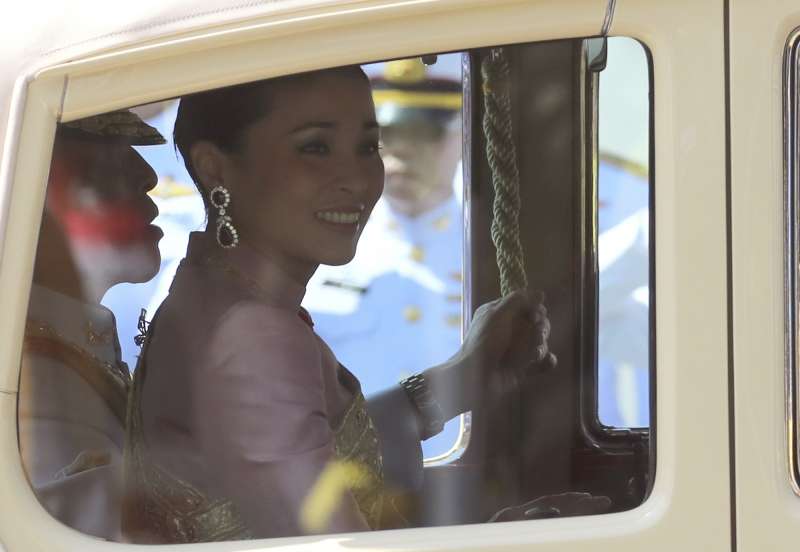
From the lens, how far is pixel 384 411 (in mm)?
1839

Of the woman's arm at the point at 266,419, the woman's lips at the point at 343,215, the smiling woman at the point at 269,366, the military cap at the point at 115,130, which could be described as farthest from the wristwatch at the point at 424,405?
the military cap at the point at 115,130

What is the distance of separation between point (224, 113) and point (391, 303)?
314 millimetres

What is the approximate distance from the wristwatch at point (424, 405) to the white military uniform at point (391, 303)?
13 millimetres

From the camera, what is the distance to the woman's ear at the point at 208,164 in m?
1.84

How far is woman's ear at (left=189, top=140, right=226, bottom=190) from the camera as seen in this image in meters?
1.84

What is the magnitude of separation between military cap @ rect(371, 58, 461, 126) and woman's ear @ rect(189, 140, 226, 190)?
0.21m

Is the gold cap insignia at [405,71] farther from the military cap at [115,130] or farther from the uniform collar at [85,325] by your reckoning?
the uniform collar at [85,325]

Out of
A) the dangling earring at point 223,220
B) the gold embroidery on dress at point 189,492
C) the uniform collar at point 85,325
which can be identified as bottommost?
the gold embroidery on dress at point 189,492

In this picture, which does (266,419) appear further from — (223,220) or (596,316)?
(596,316)

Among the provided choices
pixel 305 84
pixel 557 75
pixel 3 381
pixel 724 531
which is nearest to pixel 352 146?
pixel 305 84

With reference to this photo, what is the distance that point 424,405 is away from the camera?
6.07 feet

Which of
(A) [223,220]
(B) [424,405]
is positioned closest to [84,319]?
(A) [223,220]

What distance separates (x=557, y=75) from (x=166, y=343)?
1.95 ft

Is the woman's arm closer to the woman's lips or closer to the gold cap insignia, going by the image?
the woman's lips
